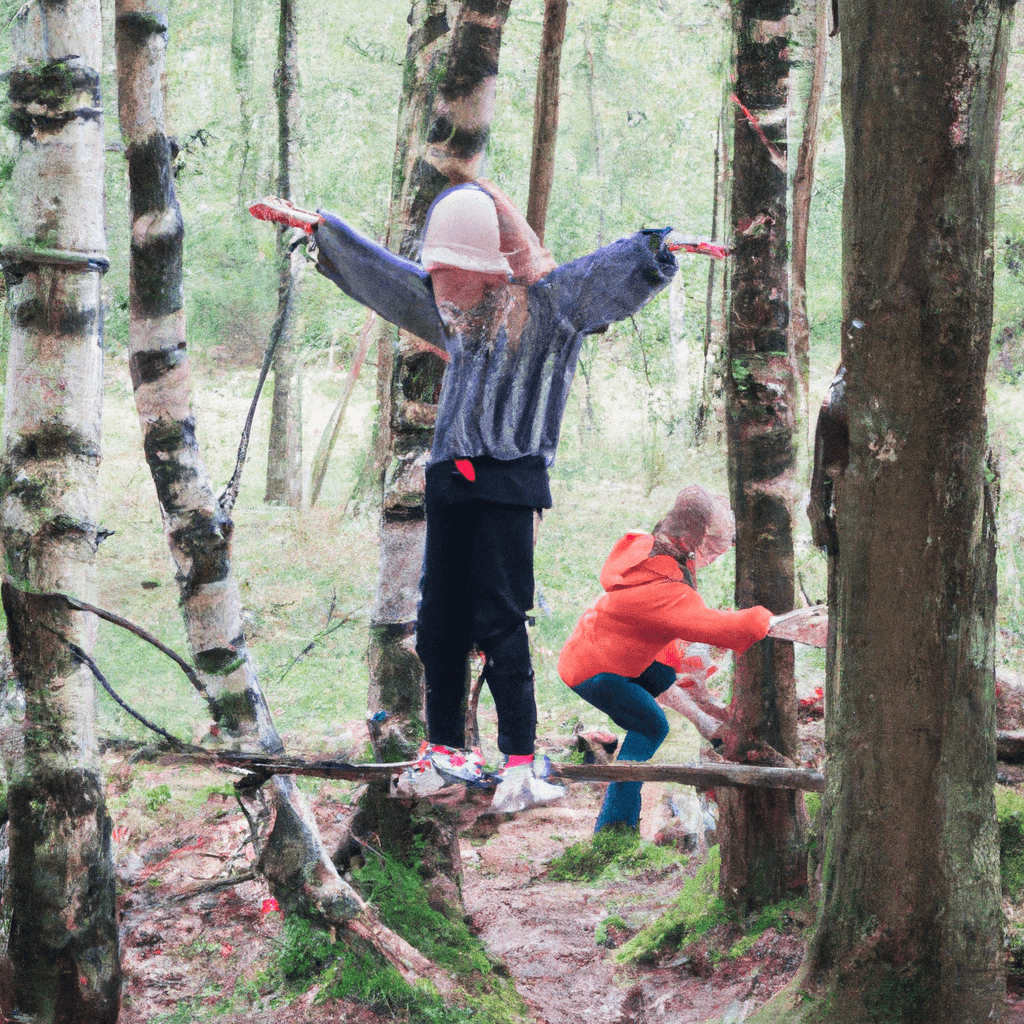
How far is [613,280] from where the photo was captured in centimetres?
306

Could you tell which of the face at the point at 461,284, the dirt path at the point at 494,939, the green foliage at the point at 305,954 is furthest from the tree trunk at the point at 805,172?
the green foliage at the point at 305,954

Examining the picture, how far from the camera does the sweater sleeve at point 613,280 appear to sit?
299 cm

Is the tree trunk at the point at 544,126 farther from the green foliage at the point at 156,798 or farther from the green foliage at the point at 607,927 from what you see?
the green foliage at the point at 156,798

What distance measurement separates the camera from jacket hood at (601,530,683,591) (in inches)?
159

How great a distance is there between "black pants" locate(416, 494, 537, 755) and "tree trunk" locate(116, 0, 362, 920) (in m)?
1.20

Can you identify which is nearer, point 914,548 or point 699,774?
point 914,548

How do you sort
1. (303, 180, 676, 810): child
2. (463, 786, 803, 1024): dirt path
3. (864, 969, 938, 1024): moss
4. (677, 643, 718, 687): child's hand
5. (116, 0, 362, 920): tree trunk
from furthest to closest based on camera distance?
(677, 643, 718, 687): child's hand < (116, 0, 362, 920): tree trunk < (463, 786, 803, 1024): dirt path < (303, 180, 676, 810): child < (864, 969, 938, 1024): moss

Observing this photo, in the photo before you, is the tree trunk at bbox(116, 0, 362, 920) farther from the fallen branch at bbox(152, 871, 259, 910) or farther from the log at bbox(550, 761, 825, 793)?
the log at bbox(550, 761, 825, 793)

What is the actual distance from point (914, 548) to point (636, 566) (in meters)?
1.80

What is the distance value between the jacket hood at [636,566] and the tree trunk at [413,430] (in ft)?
2.66

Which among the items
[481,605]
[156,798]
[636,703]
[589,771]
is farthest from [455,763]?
[156,798]

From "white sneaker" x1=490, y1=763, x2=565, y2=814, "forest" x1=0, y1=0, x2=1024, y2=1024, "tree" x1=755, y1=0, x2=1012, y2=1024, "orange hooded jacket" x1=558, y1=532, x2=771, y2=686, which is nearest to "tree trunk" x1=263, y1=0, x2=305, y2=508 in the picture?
"forest" x1=0, y1=0, x2=1024, y2=1024

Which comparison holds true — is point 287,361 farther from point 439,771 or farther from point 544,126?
point 439,771

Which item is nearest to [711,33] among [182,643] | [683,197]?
[683,197]
